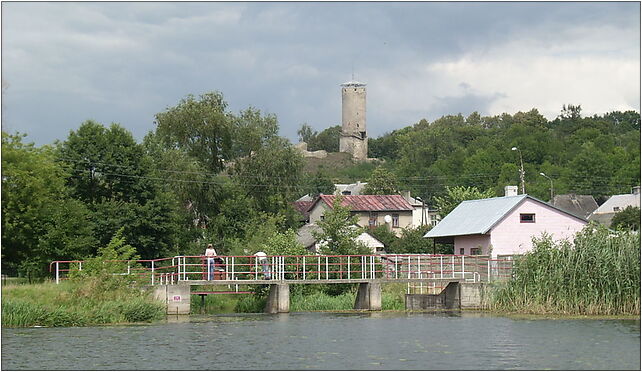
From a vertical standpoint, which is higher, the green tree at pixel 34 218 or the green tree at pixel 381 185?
the green tree at pixel 381 185

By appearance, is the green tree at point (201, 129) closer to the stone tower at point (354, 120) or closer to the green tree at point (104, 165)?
the green tree at point (104, 165)

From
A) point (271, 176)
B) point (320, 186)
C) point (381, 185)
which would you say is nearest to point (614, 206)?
point (381, 185)

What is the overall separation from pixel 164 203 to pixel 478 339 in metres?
32.0

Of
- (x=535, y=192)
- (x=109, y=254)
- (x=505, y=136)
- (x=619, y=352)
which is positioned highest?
(x=505, y=136)

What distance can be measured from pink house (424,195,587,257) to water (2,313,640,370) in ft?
46.2

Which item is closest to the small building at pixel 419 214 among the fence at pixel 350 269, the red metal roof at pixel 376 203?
the red metal roof at pixel 376 203

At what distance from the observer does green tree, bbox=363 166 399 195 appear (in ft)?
430

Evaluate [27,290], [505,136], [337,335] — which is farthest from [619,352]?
[505,136]

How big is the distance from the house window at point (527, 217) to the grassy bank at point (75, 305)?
21013mm

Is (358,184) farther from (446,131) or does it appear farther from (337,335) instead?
(337,335)

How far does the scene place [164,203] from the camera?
2447 inches

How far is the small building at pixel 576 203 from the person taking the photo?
119000 mm

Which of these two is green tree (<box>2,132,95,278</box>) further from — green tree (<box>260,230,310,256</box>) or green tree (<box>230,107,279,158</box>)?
green tree (<box>230,107,279,158</box>)

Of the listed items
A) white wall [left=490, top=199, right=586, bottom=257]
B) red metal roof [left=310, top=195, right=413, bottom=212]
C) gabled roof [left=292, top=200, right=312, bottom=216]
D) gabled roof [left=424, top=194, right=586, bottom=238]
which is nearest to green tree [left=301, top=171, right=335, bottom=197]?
gabled roof [left=292, top=200, right=312, bottom=216]
